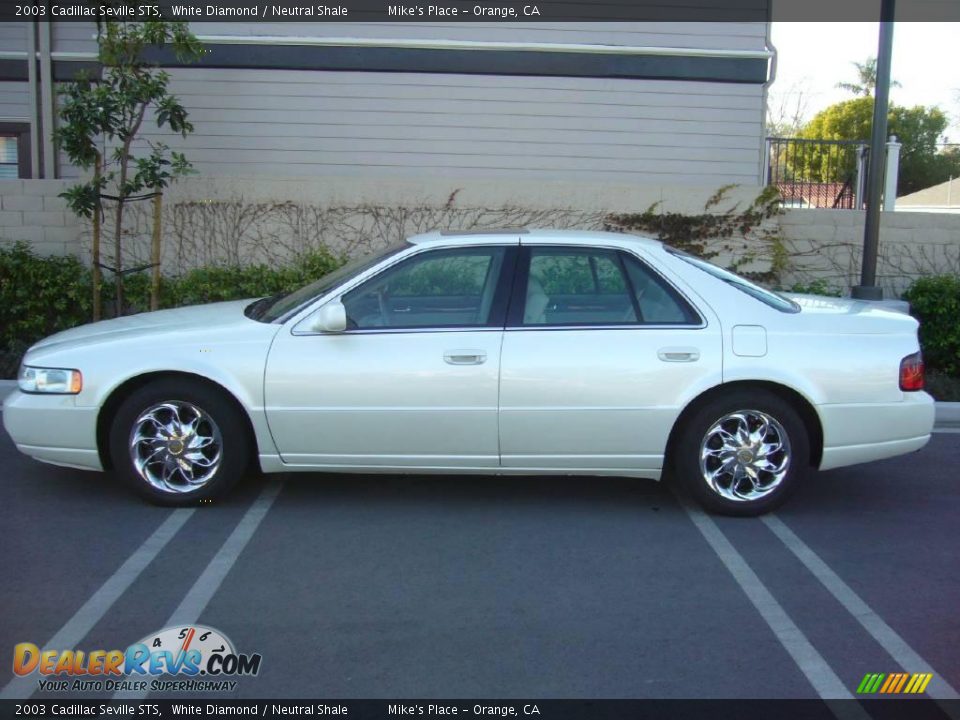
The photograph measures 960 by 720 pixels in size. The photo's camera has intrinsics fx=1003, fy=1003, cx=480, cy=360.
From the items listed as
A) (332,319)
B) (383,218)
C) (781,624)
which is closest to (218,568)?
(332,319)

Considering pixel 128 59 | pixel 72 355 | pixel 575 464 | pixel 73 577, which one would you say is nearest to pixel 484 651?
pixel 575 464

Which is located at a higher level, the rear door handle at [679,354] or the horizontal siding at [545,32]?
the horizontal siding at [545,32]

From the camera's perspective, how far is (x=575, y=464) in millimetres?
5543

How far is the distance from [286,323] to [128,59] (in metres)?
5.10

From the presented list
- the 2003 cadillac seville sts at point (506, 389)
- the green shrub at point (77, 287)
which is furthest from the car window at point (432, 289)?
the green shrub at point (77, 287)

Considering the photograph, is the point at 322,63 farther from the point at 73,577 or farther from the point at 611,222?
the point at 73,577

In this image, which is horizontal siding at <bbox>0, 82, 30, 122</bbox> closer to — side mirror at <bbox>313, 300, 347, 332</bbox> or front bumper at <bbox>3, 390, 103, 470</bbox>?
front bumper at <bbox>3, 390, 103, 470</bbox>

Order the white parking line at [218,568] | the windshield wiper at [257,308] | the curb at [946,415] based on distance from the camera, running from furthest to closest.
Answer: the curb at [946,415]
the windshield wiper at [257,308]
the white parking line at [218,568]

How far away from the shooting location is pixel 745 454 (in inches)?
219

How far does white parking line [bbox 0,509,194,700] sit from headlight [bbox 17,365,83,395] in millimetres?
887

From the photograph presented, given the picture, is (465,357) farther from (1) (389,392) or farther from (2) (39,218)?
(2) (39,218)

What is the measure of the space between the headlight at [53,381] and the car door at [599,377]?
2.33m

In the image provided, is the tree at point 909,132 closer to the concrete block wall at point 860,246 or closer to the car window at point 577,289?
the concrete block wall at point 860,246

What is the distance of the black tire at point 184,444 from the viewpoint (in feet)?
18.0
